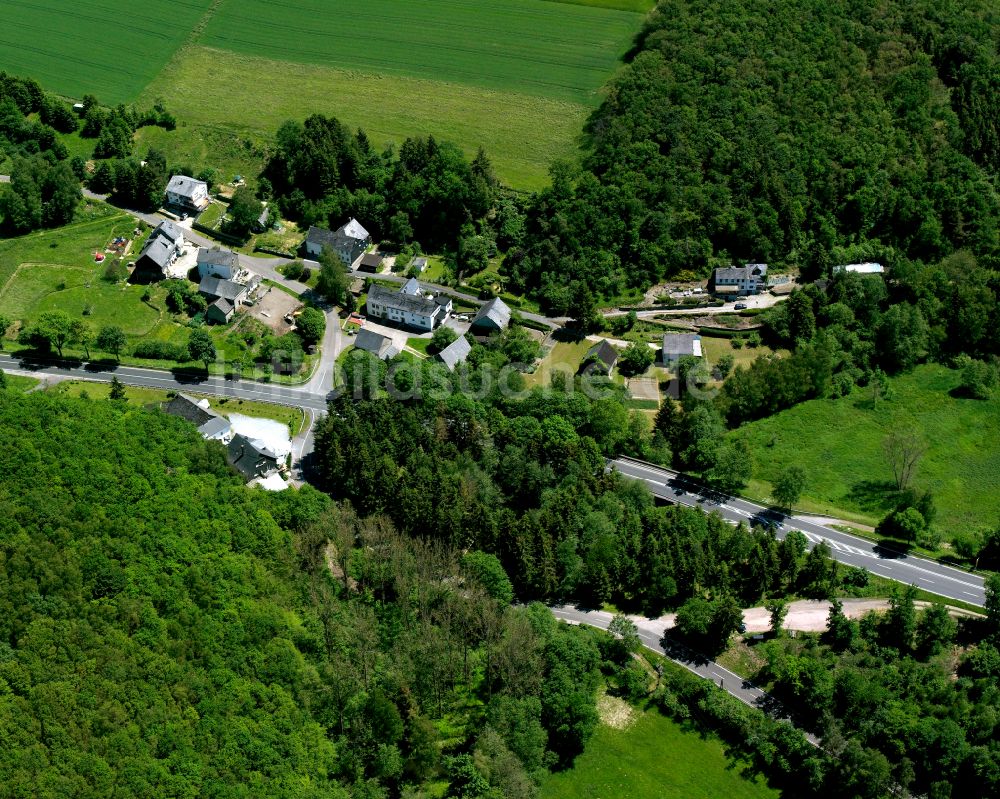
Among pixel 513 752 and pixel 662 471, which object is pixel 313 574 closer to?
pixel 513 752

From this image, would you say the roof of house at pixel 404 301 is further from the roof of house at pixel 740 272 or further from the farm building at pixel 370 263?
the roof of house at pixel 740 272

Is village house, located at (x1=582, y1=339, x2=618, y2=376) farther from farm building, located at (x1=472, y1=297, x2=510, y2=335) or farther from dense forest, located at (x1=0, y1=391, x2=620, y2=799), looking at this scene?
dense forest, located at (x1=0, y1=391, x2=620, y2=799)

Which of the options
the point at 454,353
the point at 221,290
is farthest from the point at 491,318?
the point at 221,290

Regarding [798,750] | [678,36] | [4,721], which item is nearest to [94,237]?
[4,721]

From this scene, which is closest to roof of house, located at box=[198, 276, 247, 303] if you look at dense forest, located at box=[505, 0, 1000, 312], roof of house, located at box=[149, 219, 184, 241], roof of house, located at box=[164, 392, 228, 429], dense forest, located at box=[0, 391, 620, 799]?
roof of house, located at box=[149, 219, 184, 241]

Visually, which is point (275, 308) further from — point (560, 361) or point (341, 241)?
point (560, 361)
